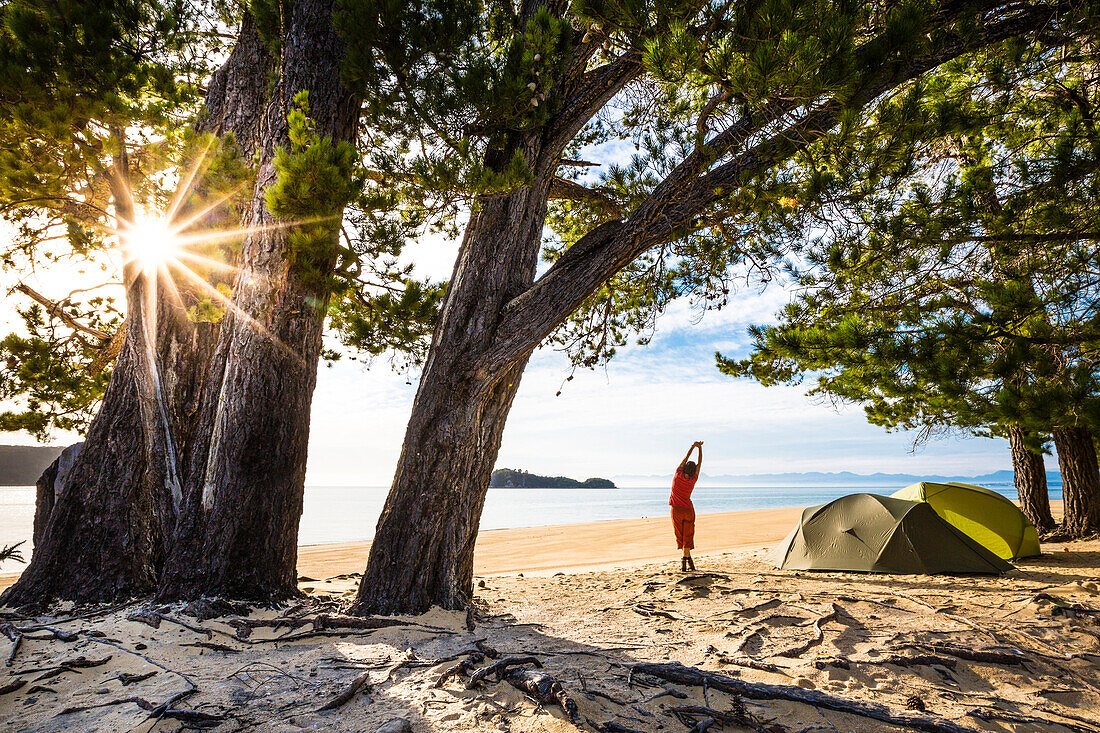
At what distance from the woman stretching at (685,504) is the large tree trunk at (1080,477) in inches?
255

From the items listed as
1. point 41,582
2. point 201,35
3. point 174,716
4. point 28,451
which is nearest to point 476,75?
point 174,716

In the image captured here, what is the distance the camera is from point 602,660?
316 centimetres

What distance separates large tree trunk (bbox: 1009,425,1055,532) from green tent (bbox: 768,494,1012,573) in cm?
346

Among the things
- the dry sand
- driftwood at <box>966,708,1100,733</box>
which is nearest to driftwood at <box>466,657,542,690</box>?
the dry sand

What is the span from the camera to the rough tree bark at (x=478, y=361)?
420 centimetres

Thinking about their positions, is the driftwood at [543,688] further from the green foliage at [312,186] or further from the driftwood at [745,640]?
the green foliage at [312,186]

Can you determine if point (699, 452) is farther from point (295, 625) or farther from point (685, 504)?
point (295, 625)

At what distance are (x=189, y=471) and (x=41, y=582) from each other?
4.84 ft

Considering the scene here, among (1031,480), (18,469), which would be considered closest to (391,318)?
(1031,480)

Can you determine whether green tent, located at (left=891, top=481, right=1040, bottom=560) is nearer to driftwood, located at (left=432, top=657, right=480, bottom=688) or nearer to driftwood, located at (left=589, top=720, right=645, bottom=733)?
driftwood, located at (left=589, top=720, right=645, bottom=733)

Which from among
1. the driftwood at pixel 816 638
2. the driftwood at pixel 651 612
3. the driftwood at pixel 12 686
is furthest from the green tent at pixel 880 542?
the driftwood at pixel 12 686

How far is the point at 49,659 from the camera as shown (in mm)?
3146

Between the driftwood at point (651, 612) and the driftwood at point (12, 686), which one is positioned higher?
the driftwood at point (12, 686)

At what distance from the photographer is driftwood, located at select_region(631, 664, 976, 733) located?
7.97ft
